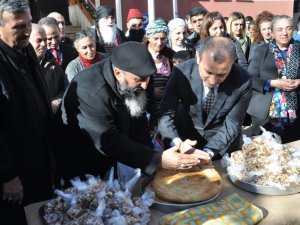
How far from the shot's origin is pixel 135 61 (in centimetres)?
183

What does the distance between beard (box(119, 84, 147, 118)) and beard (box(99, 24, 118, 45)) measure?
2.63 m

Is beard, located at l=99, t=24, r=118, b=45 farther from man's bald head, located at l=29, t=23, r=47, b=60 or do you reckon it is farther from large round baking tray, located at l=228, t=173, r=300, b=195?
large round baking tray, located at l=228, t=173, r=300, b=195

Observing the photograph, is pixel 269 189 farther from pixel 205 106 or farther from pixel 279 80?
pixel 279 80

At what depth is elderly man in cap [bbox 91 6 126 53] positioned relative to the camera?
451cm

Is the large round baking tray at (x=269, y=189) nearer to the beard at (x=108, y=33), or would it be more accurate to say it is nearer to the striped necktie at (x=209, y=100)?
the striped necktie at (x=209, y=100)

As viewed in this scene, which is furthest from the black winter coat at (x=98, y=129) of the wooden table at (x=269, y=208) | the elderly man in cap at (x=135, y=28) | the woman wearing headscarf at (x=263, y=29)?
the woman wearing headscarf at (x=263, y=29)

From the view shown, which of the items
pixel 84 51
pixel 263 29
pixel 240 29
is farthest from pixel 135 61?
pixel 263 29

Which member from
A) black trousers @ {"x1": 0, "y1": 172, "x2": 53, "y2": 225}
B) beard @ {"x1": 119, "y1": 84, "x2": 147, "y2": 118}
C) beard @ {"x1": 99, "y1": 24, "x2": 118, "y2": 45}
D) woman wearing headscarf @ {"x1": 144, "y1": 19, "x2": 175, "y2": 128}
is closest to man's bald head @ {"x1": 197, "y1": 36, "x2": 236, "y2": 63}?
beard @ {"x1": 119, "y1": 84, "x2": 147, "y2": 118}

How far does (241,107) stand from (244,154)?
527 millimetres

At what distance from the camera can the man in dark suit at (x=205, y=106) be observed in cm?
231

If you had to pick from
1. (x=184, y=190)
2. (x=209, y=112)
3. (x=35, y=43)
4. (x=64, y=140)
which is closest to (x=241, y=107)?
(x=209, y=112)

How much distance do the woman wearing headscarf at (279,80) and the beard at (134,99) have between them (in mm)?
1899

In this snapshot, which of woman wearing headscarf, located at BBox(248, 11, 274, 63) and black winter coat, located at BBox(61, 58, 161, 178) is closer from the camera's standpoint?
black winter coat, located at BBox(61, 58, 161, 178)

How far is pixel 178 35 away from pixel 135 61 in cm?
257
